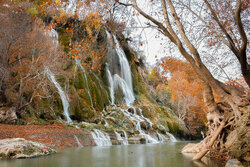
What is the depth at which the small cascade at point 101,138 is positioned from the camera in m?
12.0

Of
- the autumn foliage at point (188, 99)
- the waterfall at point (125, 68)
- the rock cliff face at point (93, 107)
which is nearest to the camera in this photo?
the rock cliff face at point (93, 107)

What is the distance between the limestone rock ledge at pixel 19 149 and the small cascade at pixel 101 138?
5.85 metres

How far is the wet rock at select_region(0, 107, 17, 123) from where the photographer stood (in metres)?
11.9

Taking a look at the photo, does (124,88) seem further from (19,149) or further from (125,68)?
(19,149)

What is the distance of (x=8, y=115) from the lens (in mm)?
12258

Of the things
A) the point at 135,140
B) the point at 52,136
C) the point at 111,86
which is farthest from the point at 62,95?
the point at 111,86

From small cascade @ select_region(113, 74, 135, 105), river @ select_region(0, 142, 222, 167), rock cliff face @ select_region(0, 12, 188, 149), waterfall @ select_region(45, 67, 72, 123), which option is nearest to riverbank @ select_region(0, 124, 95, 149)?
rock cliff face @ select_region(0, 12, 188, 149)

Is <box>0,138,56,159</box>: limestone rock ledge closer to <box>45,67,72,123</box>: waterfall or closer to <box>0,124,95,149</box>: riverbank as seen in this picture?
<box>0,124,95,149</box>: riverbank

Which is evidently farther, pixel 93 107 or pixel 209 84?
pixel 93 107

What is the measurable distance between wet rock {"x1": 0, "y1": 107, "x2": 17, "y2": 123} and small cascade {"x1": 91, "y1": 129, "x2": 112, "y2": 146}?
17.1 ft

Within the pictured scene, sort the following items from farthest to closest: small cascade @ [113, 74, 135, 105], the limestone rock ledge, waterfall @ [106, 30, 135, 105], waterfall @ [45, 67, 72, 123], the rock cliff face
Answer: small cascade @ [113, 74, 135, 105]
waterfall @ [106, 30, 135, 105]
waterfall @ [45, 67, 72, 123]
the rock cliff face
the limestone rock ledge

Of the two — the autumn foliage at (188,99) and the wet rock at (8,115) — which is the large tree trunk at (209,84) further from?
the autumn foliage at (188,99)

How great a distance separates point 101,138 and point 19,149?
716cm

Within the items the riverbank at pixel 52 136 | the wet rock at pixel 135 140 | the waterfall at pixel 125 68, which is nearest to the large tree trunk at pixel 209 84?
the riverbank at pixel 52 136
